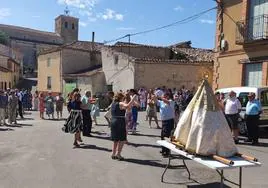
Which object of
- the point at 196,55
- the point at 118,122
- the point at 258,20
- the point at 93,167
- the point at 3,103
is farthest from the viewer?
the point at 196,55

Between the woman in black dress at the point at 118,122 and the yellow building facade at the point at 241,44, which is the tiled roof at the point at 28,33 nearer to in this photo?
the yellow building facade at the point at 241,44

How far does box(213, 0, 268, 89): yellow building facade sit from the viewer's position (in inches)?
754

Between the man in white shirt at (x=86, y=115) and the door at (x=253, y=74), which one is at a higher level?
the door at (x=253, y=74)

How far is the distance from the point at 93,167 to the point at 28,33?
10008cm

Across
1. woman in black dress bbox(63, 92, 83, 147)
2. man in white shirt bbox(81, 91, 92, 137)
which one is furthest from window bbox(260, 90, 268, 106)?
woman in black dress bbox(63, 92, 83, 147)

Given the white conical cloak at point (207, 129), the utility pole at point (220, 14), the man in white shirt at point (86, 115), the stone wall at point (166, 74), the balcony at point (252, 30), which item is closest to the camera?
the white conical cloak at point (207, 129)

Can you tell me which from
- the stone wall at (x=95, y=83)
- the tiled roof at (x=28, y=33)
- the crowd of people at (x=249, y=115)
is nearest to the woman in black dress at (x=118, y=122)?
the crowd of people at (x=249, y=115)

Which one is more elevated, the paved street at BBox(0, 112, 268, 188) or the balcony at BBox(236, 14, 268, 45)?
the balcony at BBox(236, 14, 268, 45)

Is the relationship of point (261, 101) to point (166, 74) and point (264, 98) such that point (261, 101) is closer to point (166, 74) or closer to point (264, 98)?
point (264, 98)

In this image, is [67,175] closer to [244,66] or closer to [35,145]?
[35,145]

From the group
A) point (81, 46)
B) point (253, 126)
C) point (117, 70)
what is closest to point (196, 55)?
point (117, 70)

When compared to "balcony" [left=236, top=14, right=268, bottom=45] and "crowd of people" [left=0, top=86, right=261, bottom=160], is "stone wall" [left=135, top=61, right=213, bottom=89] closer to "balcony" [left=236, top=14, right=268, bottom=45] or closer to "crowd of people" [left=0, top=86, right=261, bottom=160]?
"balcony" [left=236, top=14, right=268, bottom=45]

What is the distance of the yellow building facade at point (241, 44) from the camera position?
19141 mm

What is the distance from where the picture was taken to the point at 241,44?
2022cm
